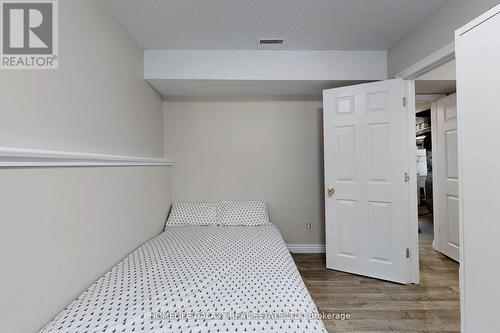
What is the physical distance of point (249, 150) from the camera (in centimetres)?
326

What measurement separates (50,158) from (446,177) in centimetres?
A: 399

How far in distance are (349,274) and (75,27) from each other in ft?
10.2

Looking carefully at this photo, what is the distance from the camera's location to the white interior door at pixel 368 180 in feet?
7.80

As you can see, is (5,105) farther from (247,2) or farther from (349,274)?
(349,274)

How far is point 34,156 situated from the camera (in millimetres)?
1075

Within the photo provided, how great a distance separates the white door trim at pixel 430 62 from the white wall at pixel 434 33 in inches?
1.7

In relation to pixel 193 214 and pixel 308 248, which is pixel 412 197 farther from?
pixel 193 214

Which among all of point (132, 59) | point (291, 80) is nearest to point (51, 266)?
point (132, 59)

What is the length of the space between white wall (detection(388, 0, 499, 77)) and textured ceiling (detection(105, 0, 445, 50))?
69mm

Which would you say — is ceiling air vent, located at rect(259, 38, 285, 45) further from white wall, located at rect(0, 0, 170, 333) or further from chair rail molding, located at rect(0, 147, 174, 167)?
chair rail molding, located at rect(0, 147, 174, 167)

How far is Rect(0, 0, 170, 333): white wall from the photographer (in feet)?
3.34

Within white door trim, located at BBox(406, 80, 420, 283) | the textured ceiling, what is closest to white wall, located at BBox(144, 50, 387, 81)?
the textured ceiling

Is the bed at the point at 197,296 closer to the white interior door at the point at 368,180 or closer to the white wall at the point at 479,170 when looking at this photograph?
the white wall at the point at 479,170

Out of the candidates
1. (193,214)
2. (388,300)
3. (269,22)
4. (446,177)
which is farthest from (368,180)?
(193,214)
